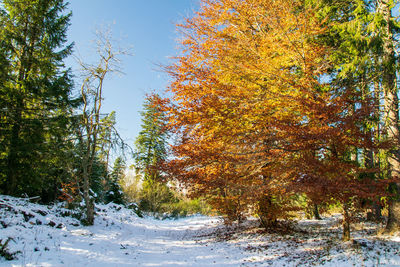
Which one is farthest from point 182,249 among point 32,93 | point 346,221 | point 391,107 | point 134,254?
point 32,93

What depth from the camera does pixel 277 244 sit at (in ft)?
25.4

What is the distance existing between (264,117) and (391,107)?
3.68 m

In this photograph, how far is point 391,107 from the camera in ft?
21.8

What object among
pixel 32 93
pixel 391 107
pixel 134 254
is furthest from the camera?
pixel 32 93

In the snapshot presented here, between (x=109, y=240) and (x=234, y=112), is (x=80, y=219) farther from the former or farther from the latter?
(x=234, y=112)

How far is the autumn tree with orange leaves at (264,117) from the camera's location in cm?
548

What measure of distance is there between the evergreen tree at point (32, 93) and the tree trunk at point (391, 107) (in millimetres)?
12891

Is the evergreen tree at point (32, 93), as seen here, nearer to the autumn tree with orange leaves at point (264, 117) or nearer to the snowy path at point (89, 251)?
the snowy path at point (89, 251)

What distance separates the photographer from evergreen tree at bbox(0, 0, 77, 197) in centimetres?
1139

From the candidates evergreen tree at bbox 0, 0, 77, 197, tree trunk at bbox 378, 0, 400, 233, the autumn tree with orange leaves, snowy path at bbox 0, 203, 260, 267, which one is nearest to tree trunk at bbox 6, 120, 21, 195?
evergreen tree at bbox 0, 0, 77, 197

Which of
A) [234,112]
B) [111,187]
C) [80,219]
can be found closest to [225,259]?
[234,112]

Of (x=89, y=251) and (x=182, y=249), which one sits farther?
(x=182, y=249)

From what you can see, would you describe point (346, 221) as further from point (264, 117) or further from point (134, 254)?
point (134, 254)

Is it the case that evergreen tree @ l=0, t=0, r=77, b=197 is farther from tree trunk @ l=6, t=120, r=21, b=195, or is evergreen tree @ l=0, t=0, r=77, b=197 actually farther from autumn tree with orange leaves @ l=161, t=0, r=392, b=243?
autumn tree with orange leaves @ l=161, t=0, r=392, b=243
